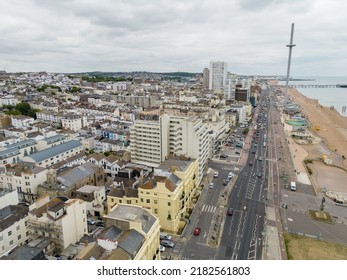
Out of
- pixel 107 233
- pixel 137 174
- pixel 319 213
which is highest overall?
pixel 107 233

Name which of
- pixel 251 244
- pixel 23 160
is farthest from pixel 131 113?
pixel 251 244

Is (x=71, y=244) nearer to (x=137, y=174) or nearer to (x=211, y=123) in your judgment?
(x=137, y=174)

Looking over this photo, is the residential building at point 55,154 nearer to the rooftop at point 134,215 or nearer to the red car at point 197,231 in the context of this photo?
the rooftop at point 134,215

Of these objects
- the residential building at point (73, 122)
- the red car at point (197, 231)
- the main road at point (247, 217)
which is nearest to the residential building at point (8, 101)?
the residential building at point (73, 122)

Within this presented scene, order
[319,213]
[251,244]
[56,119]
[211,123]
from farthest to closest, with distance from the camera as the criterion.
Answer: [56,119], [211,123], [319,213], [251,244]

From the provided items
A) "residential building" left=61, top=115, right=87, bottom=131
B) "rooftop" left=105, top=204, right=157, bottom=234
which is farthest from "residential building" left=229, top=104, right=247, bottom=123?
"rooftop" left=105, top=204, right=157, bottom=234

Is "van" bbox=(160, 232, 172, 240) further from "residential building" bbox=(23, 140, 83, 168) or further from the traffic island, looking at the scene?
"residential building" bbox=(23, 140, 83, 168)

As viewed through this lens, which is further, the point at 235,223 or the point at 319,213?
the point at 319,213
